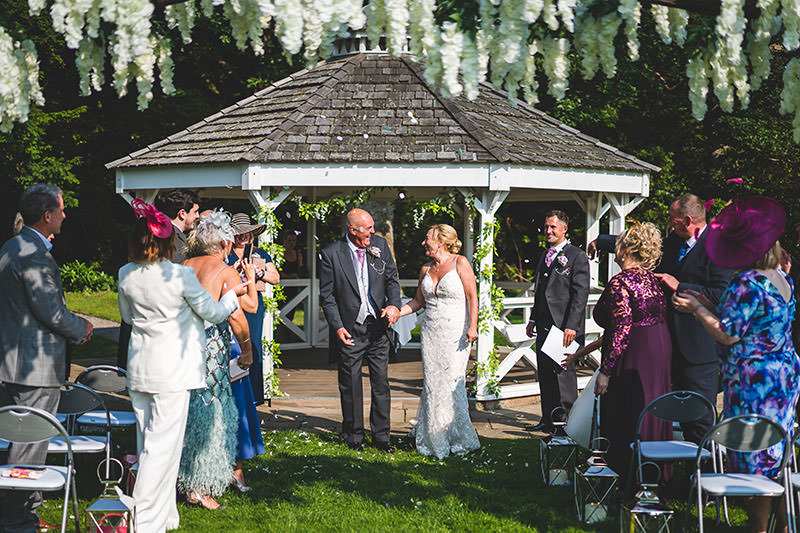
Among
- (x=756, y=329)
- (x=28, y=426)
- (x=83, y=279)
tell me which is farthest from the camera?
(x=83, y=279)

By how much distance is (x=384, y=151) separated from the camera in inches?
387

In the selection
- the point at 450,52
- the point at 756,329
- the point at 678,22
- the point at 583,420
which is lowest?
the point at 583,420

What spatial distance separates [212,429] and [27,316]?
4.90ft

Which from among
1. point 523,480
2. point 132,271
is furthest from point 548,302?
point 132,271

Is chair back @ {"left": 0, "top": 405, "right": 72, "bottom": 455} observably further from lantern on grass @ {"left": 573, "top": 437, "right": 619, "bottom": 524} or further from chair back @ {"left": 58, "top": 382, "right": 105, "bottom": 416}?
lantern on grass @ {"left": 573, "top": 437, "right": 619, "bottom": 524}

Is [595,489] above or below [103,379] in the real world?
below

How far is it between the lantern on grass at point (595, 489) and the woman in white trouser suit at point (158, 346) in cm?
268

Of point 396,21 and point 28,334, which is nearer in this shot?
point 396,21

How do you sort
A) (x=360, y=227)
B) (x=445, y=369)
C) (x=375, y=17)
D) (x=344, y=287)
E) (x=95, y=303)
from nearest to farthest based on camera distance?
(x=375, y=17), (x=445, y=369), (x=360, y=227), (x=344, y=287), (x=95, y=303)

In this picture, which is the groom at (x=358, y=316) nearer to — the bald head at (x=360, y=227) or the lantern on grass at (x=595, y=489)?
the bald head at (x=360, y=227)

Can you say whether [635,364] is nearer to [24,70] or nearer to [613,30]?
[613,30]

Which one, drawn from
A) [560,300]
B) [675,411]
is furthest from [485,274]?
[675,411]

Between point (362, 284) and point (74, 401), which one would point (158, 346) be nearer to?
point (74, 401)

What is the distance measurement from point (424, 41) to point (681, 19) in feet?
4.27
